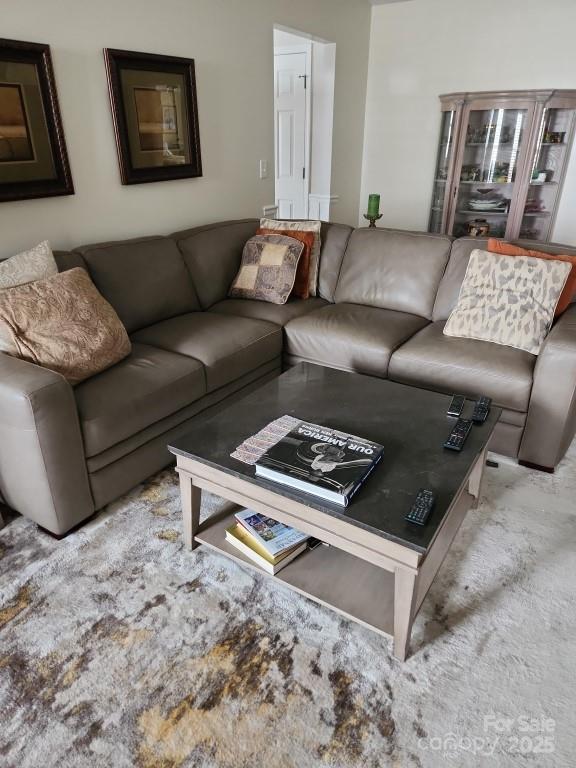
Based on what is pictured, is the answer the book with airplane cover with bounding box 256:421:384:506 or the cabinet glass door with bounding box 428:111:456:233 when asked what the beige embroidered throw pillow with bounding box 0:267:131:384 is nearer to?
the book with airplane cover with bounding box 256:421:384:506

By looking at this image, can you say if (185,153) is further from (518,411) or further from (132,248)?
(518,411)

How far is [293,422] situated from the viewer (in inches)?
66.7

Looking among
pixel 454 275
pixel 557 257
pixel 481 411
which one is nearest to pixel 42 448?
pixel 481 411

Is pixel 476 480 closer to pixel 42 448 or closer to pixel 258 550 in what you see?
pixel 258 550

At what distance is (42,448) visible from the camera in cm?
165

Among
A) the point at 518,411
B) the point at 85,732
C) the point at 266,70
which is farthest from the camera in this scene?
the point at 266,70

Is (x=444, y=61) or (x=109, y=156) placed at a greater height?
(x=444, y=61)

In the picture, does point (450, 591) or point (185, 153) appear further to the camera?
point (185, 153)

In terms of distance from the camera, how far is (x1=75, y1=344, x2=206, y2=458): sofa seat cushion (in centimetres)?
181

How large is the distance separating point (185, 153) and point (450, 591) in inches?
109

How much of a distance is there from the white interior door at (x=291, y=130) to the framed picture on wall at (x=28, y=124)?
2250 mm

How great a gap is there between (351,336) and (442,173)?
260 cm

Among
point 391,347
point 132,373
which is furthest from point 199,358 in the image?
point 391,347

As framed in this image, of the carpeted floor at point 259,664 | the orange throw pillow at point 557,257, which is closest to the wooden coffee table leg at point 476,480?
the carpeted floor at point 259,664
